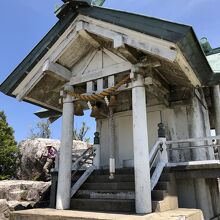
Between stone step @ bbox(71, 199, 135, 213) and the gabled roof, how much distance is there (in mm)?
3733

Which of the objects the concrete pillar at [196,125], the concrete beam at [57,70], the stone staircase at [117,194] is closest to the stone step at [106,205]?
the stone staircase at [117,194]

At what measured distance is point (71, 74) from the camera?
787 centimetres

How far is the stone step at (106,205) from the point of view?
5805mm

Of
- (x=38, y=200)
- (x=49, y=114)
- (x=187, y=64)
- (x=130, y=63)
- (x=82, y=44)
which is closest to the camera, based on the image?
(x=187, y=64)

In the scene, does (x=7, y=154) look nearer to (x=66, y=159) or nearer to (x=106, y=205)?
(x=66, y=159)

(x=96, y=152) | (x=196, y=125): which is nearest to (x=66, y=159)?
(x=96, y=152)

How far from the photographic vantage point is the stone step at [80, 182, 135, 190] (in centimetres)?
662

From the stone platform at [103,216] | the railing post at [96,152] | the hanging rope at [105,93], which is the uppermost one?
the hanging rope at [105,93]

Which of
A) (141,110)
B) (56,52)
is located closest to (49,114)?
(56,52)

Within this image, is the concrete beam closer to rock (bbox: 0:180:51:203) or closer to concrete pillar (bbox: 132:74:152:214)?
concrete pillar (bbox: 132:74:152:214)

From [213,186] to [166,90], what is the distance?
3.79 m

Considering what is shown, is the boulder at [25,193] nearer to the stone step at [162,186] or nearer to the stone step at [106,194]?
the stone step at [106,194]

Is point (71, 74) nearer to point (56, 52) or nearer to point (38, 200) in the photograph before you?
point (56, 52)

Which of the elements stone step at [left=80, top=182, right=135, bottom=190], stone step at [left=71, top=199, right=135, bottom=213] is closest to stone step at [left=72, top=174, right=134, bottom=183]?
stone step at [left=80, top=182, right=135, bottom=190]
